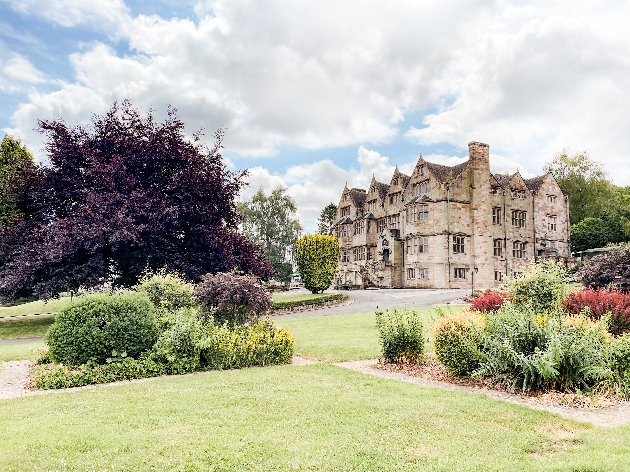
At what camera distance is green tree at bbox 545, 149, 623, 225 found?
66.0 metres

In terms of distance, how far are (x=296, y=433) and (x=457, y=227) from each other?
45.0 metres

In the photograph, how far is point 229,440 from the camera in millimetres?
6020

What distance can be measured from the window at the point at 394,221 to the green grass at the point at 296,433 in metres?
45.1

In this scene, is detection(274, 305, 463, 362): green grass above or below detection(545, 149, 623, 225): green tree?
below

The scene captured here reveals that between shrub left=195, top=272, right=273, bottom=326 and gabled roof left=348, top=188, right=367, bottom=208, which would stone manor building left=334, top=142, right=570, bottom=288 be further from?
shrub left=195, top=272, right=273, bottom=326

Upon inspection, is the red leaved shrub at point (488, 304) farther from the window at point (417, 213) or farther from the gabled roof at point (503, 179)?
the gabled roof at point (503, 179)

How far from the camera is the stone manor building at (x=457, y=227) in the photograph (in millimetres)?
48500

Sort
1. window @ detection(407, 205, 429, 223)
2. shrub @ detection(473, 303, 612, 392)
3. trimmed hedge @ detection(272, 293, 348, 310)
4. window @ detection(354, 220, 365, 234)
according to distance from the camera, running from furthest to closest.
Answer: window @ detection(354, 220, 365, 234) → window @ detection(407, 205, 429, 223) → trimmed hedge @ detection(272, 293, 348, 310) → shrub @ detection(473, 303, 612, 392)

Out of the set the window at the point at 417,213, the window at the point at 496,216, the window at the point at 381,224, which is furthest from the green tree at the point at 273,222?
the window at the point at 496,216

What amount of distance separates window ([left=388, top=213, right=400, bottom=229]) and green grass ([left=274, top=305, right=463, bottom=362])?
2939 cm

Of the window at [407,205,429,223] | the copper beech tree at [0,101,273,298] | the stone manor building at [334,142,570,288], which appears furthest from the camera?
the window at [407,205,429,223]

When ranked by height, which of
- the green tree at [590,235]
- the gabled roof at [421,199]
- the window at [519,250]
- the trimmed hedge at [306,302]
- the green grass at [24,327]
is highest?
the gabled roof at [421,199]

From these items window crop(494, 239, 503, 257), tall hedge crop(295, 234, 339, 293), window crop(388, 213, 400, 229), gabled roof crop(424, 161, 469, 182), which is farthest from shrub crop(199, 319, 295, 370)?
window crop(494, 239, 503, 257)

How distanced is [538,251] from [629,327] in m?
45.7
